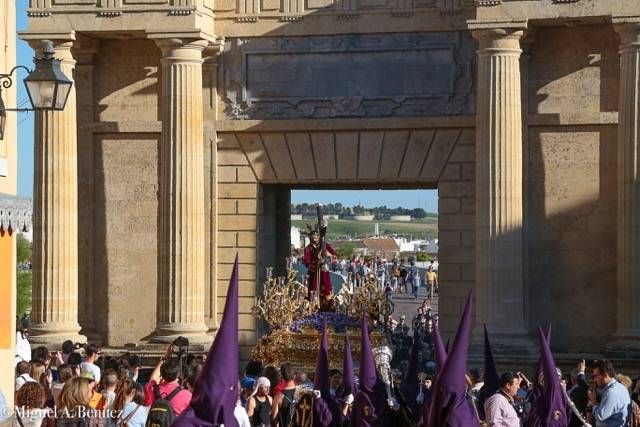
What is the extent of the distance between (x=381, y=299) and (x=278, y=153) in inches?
131

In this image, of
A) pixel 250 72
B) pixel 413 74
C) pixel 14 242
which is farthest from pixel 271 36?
pixel 14 242

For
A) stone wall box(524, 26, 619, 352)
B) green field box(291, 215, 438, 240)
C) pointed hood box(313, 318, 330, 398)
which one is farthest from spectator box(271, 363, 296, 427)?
green field box(291, 215, 438, 240)

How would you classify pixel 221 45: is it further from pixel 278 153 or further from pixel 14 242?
pixel 14 242

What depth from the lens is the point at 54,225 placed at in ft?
92.9

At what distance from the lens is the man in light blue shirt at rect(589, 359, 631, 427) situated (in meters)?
17.2

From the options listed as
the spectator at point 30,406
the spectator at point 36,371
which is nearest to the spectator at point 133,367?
the spectator at point 36,371

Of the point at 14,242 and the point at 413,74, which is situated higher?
the point at 413,74

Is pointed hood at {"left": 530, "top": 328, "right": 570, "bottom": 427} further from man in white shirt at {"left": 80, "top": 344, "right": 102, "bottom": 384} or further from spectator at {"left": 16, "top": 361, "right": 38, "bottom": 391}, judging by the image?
spectator at {"left": 16, "top": 361, "right": 38, "bottom": 391}

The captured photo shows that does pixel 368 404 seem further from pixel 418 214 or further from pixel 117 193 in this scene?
pixel 418 214

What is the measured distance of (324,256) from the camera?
2923 cm

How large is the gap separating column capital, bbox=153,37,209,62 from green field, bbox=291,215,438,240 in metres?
130

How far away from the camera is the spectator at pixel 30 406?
14352 millimetres

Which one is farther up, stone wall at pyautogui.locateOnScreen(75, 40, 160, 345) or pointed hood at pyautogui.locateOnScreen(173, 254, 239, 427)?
stone wall at pyautogui.locateOnScreen(75, 40, 160, 345)

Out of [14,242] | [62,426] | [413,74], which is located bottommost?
[62,426]
